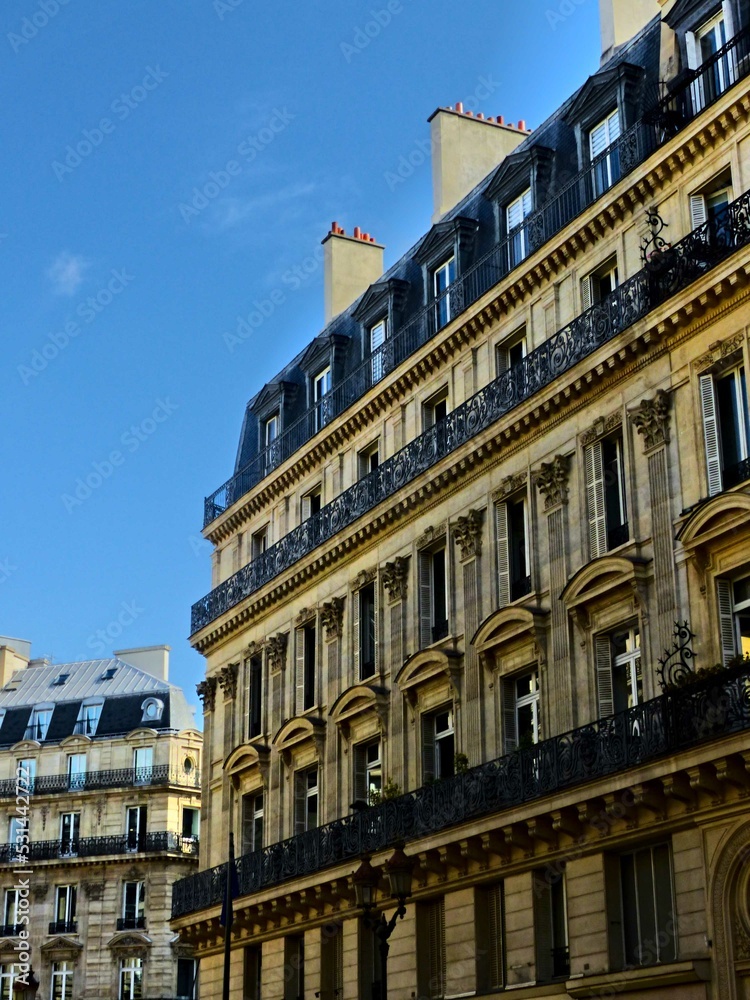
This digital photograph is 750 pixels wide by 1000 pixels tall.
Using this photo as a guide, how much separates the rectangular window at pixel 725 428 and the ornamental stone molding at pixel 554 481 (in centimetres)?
349

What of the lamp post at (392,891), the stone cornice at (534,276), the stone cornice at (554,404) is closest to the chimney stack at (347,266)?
the stone cornice at (534,276)

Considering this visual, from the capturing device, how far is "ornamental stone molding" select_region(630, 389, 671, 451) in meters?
24.0

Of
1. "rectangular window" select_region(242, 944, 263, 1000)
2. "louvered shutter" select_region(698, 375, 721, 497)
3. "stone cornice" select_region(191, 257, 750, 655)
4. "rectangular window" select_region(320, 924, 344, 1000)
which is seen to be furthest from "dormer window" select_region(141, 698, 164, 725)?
"louvered shutter" select_region(698, 375, 721, 497)

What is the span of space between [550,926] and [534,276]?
10986mm

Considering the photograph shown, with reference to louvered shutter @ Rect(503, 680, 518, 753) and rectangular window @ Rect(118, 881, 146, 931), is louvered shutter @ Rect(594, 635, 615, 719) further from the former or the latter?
rectangular window @ Rect(118, 881, 146, 931)

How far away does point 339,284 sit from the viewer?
39.4m

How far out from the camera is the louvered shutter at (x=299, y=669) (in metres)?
34.0

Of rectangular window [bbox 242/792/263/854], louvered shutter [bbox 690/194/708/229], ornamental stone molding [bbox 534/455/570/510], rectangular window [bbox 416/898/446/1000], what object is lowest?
rectangular window [bbox 416/898/446/1000]

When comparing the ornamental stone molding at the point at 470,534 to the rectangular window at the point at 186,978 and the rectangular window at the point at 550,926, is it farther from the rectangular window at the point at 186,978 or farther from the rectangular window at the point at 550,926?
the rectangular window at the point at 186,978

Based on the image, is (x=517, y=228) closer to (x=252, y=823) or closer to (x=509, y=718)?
(x=509, y=718)

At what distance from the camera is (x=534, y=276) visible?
2819 cm

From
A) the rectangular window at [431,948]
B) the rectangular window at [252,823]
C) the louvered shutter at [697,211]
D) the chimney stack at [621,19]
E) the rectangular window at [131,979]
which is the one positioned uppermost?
the chimney stack at [621,19]

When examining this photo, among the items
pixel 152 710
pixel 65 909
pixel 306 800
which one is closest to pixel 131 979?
pixel 65 909

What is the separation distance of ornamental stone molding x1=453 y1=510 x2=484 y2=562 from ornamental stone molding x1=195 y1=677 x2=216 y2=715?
449 inches
